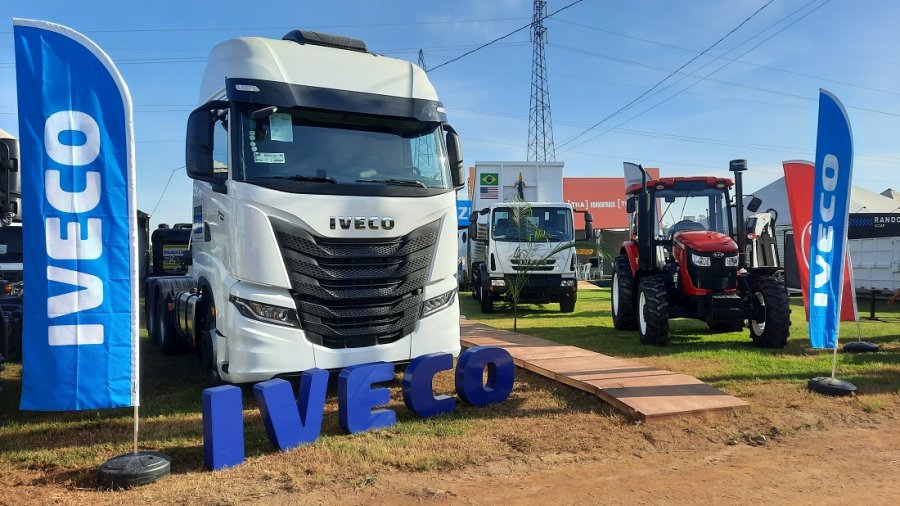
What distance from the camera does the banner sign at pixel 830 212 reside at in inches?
244

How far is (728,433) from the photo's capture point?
4.77m

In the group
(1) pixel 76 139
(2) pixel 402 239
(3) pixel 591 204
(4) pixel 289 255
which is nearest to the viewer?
(1) pixel 76 139

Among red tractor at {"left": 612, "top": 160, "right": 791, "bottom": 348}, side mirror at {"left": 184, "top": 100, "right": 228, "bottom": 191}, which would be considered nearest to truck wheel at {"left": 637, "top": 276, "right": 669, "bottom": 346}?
red tractor at {"left": 612, "top": 160, "right": 791, "bottom": 348}

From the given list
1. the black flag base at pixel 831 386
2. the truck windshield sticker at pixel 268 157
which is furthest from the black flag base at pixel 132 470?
the black flag base at pixel 831 386

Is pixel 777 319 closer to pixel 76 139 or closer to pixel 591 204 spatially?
pixel 76 139

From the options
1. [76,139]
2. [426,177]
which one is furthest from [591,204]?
[76,139]

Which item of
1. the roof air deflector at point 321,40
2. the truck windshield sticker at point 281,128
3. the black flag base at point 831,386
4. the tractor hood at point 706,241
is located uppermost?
the roof air deflector at point 321,40

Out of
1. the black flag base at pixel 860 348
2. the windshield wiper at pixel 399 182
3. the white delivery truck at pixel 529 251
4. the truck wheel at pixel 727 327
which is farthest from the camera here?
the white delivery truck at pixel 529 251

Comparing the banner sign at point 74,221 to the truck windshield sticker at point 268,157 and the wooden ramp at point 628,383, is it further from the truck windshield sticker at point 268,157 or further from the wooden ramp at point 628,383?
the wooden ramp at point 628,383

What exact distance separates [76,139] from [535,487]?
3446mm

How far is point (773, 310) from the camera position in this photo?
8.16 meters

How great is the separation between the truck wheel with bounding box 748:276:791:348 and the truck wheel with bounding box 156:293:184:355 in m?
7.64

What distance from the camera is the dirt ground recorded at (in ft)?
11.8

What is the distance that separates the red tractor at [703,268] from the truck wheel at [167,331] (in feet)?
20.5
